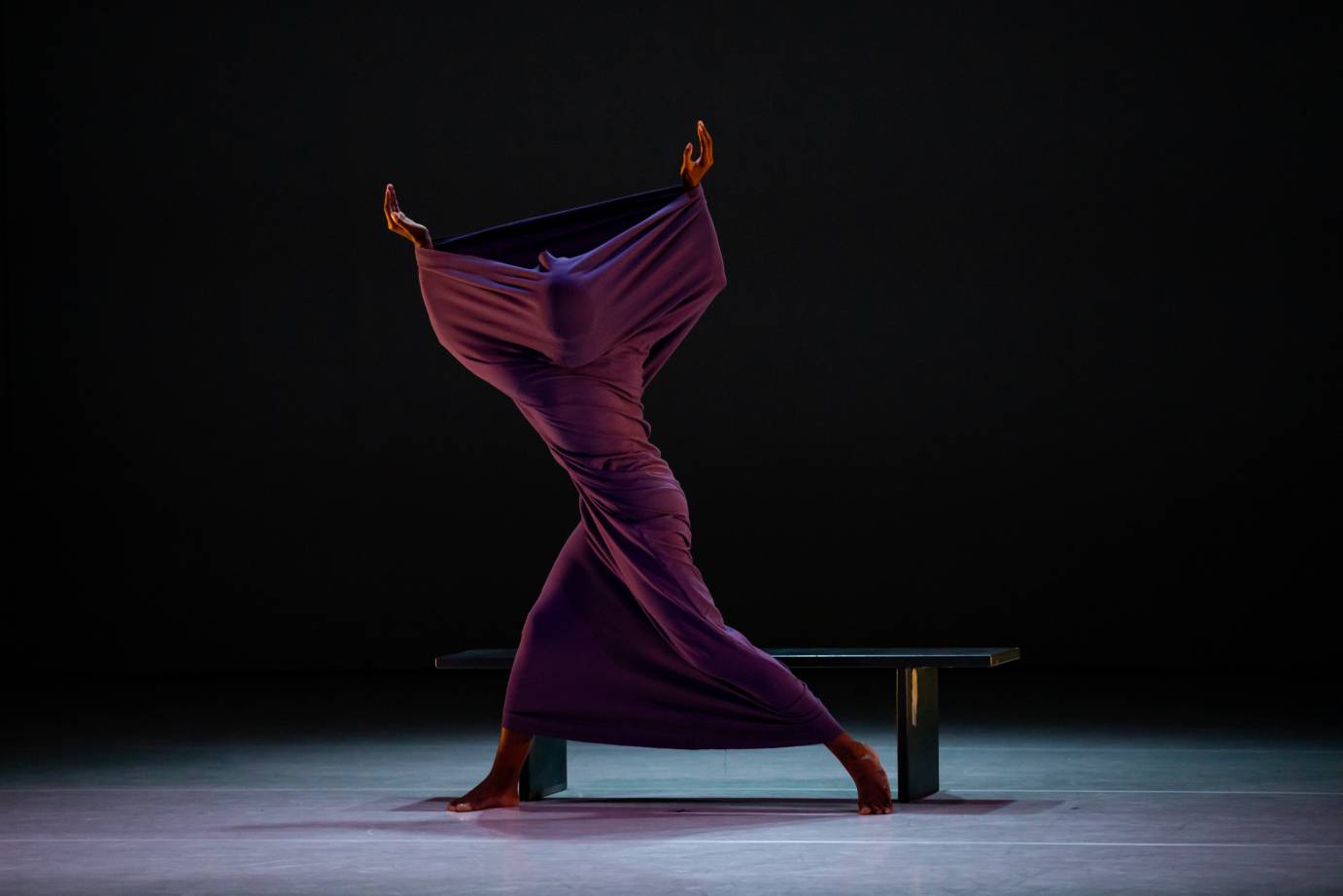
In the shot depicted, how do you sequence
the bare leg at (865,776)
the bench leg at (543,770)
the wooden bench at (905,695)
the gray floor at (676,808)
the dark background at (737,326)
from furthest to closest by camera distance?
the dark background at (737,326)
the bench leg at (543,770)
the wooden bench at (905,695)
the bare leg at (865,776)
the gray floor at (676,808)

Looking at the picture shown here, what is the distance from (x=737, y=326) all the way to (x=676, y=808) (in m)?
4.45

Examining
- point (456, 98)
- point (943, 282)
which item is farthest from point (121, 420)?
point (943, 282)

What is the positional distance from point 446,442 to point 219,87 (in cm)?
194

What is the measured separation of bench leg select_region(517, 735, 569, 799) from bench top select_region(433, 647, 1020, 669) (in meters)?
0.24

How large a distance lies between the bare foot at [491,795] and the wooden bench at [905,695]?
0.15 m

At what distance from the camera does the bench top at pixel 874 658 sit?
4500 millimetres

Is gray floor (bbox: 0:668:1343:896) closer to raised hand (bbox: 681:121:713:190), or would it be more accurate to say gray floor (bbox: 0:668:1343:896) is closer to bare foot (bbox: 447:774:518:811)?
bare foot (bbox: 447:774:518:811)

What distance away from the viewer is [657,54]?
8867mm

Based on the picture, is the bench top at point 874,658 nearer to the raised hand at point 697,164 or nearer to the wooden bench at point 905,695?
the wooden bench at point 905,695

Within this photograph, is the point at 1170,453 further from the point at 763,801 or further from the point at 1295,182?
the point at 763,801

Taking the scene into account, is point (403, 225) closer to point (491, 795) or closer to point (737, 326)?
point (491, 795)

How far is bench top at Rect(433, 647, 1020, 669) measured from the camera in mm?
4500

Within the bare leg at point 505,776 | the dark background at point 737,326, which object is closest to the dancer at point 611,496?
the bare leg at point 505,776

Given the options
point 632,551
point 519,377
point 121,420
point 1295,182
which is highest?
point 1295,182
